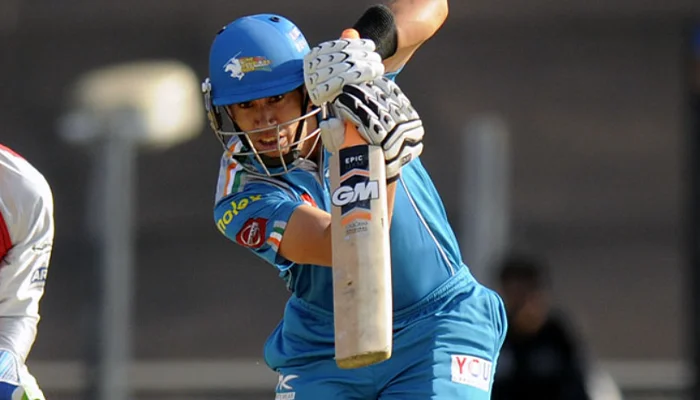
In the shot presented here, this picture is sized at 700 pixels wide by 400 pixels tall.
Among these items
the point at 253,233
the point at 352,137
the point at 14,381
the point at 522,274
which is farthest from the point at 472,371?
the point at 522,274

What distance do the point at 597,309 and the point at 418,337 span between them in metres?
17.1

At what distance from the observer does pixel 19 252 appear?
555cm

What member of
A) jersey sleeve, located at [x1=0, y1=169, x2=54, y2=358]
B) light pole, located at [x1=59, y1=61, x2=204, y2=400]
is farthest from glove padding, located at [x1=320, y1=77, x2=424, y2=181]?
light pole, located at [x1=59, y1=61, x2=204, y2=400]

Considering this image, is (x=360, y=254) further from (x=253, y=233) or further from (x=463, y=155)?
(x=463, y=155)

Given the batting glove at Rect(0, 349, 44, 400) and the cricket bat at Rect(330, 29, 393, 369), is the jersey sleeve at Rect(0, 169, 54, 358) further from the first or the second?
the cricket bat at Rect(330, 29, 393, 369)

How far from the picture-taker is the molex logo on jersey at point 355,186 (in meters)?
4.72

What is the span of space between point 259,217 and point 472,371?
0.87 metres

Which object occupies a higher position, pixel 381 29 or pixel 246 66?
pixel 381 29

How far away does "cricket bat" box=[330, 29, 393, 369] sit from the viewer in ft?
15.1

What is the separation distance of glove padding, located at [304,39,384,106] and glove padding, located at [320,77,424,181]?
0.09 ft

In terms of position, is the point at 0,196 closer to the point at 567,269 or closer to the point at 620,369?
the point at 620,369

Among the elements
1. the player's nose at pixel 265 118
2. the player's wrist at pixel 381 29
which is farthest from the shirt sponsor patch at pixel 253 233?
the player's wrist at pixel 381 29

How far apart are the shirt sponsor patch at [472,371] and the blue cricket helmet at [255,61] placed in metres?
1.05

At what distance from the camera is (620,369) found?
59.9 feet
